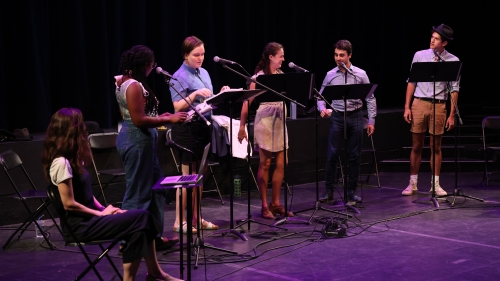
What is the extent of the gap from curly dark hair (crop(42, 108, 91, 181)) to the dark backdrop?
10.7 feet

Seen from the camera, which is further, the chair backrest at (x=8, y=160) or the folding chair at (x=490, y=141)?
the folding chair at (x=490, y=141)

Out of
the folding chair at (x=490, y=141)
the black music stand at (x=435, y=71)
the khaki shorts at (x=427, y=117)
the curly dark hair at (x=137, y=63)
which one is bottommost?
the folding chair at (x=490, y=141)

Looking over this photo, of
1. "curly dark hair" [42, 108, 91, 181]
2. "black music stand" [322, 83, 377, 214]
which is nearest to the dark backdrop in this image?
"black music stand" [322, 83, 377, 214]

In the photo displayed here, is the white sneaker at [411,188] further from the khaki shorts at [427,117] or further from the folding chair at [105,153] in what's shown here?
the folding chair at [105,153]

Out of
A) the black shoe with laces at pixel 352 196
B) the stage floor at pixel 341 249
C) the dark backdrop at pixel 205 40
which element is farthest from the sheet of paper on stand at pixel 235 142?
the dark backdrop at pixel 205 40

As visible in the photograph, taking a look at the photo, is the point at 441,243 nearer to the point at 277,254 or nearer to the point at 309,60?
the point at 277,254

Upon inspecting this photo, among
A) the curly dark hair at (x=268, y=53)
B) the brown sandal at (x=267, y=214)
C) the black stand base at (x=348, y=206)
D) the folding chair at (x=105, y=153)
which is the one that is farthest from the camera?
the folding chair at (x=105, y=153)

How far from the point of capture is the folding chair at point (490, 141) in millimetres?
8469

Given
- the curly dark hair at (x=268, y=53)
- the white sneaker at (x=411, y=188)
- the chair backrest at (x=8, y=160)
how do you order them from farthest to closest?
the white sneaker at (x=411, y=188) → the curly dark hair at (x=268, y=53) → the chair backrest at (x=8, y=160)

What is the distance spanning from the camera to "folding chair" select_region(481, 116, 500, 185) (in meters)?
8.47

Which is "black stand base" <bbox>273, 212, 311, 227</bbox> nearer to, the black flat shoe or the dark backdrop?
the black flat shoe

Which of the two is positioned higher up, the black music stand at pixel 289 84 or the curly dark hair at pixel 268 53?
the curly dark hair at pixel 268 53

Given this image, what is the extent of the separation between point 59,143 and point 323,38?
693cm

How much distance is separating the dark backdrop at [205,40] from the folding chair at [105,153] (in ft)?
2.37
